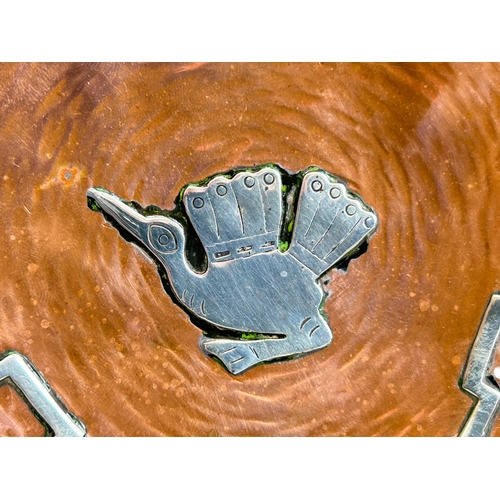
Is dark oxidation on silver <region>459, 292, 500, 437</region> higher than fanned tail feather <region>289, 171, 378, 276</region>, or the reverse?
fanned tail feather <region>289, 171, 378, 276</region>

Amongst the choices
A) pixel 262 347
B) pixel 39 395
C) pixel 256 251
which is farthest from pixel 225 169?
pixel 39 395

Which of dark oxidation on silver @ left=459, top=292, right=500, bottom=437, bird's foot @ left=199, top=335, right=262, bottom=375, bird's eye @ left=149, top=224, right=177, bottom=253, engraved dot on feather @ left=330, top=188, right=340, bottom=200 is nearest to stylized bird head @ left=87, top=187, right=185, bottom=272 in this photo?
bird's eye @ left=149, top=224, right=177, bottom=253

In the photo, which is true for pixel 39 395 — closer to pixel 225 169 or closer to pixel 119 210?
pixel 119 210

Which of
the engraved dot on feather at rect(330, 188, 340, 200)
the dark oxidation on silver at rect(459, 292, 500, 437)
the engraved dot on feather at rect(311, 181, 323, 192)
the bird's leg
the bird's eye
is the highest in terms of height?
the bird's eye

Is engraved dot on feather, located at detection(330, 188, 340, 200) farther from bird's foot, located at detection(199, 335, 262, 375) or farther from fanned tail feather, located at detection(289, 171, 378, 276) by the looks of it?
bird's foot, located at detection(199, 335, 262, 375)

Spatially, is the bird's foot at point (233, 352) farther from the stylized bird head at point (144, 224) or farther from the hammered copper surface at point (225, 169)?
the stylized bird head at point (144, 224)

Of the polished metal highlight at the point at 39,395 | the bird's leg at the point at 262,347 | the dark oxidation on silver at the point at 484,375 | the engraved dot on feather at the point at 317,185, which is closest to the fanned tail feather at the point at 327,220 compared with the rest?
the engraved dot on feather at the point at 317,185
